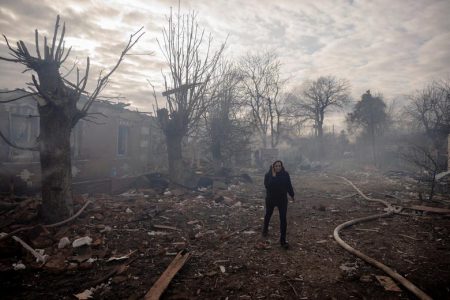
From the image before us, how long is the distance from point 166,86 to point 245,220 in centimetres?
725

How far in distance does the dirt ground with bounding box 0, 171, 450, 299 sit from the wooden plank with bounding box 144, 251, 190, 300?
0.10 metres

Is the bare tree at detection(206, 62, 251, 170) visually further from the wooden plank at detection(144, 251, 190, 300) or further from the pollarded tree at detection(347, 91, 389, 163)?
the pollarded tree at detection(347, 91, 389, 163)

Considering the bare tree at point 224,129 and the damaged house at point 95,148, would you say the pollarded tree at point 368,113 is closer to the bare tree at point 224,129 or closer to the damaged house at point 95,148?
the bare tree at point 224,129

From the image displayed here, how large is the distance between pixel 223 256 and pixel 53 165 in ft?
14.4

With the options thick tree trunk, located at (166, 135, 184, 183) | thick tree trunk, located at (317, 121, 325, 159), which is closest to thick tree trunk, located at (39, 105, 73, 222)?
thick tree trunk, located at (166, 135, 184, 183)

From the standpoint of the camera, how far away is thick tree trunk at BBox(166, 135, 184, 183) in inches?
479

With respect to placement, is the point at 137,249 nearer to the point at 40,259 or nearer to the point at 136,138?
the point at 40,259

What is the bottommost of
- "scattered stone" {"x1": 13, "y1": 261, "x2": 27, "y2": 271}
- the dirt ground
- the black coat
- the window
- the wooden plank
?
the dirt ground

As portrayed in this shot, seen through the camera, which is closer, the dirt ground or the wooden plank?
the wooden plank

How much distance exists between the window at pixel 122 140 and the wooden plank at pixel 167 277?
1402cm

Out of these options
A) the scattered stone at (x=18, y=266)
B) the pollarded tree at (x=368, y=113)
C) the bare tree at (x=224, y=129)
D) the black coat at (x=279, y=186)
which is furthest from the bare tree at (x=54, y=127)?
the pollarded tree at (x=368, y=113)

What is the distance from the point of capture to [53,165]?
6.28 m

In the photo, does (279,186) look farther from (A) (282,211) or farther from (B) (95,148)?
(B) (95,148)

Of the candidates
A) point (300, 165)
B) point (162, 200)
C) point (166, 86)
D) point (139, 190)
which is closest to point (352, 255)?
point (162, 200)
